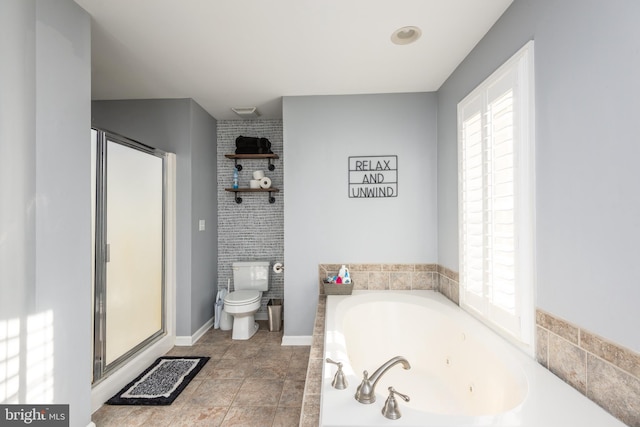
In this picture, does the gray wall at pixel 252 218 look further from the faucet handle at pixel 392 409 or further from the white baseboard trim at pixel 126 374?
the faucet handle at pixel 392 409

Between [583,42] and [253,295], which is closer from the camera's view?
[583,42]

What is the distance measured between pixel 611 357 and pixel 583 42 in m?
1.20

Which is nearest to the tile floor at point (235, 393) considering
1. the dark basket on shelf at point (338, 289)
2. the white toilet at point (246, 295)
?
the white toilet at point (246, 295)

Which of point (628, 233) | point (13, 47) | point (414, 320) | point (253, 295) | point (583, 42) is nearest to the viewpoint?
point (628, 233)

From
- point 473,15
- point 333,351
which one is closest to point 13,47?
point 333,351

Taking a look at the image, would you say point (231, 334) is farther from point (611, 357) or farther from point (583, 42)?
point (583, 42)

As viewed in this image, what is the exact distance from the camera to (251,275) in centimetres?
352

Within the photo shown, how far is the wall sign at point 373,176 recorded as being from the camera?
2.94 metres

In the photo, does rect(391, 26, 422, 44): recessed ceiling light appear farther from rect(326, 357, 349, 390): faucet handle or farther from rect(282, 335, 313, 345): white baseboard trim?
rect(282, 335, 313, 345): white baseboard trim

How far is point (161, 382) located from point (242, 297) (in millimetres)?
1007

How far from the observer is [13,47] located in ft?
4.50

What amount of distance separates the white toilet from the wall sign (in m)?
1.41

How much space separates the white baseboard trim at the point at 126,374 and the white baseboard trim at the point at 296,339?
1.11 meters

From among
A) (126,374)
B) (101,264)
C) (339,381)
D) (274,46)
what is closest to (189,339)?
(126,374)
